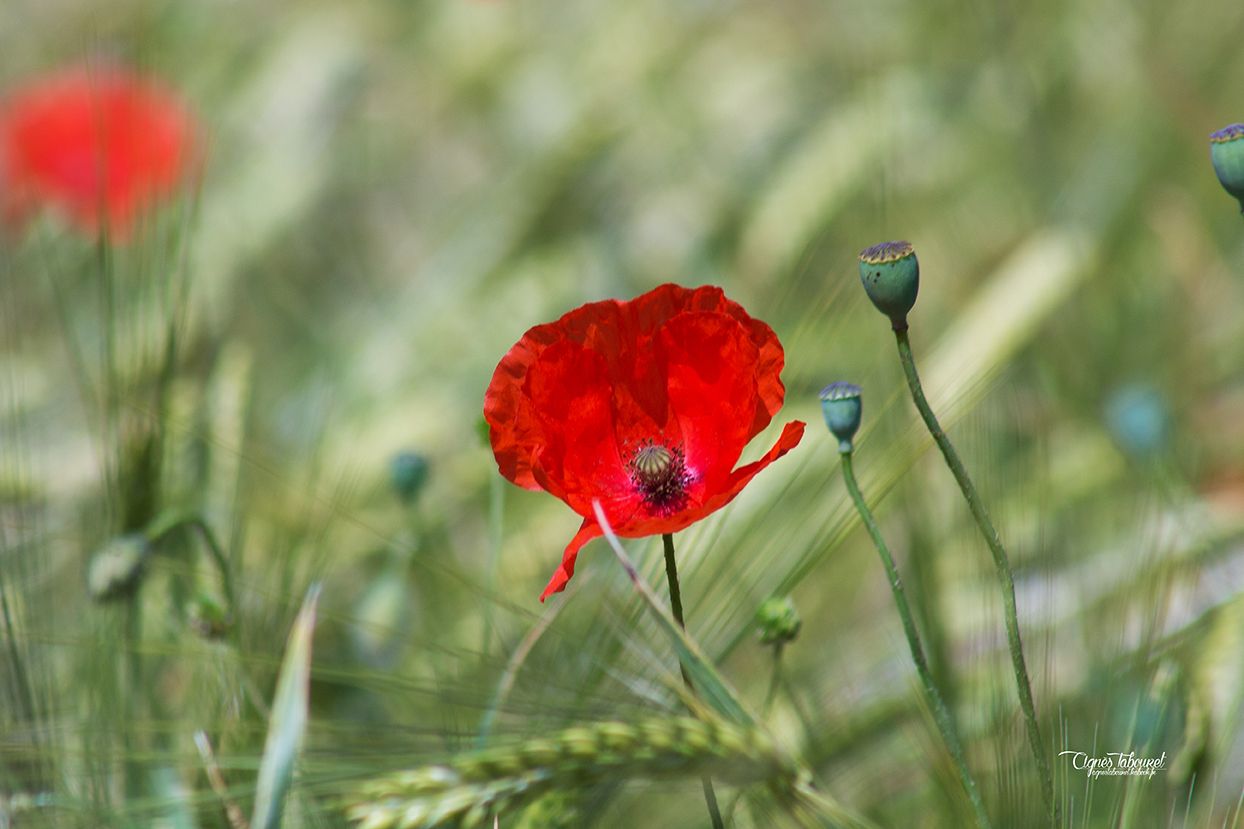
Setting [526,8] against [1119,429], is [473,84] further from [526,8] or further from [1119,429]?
[1119,429]

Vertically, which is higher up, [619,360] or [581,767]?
[619,360]

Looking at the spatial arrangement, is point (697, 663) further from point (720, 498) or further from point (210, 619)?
point (210, 619)

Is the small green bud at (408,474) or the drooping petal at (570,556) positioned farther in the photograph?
the small green bud at (408,474)

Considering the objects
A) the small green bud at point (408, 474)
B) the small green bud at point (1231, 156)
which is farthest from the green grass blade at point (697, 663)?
the small green bud at point (408, 474)

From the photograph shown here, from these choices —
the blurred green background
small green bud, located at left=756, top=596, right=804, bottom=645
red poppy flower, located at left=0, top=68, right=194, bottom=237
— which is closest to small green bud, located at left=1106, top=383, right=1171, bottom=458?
the blurred green background

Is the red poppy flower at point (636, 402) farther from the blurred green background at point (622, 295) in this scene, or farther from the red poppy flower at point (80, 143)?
the red poppy flower at point (80, 143)

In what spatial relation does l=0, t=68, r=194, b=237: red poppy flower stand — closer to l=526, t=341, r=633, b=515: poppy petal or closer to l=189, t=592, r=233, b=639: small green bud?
l=189, t=592, r=233, b=639: small green bud

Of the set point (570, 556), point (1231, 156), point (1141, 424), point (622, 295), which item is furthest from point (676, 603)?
point (622, 295)
